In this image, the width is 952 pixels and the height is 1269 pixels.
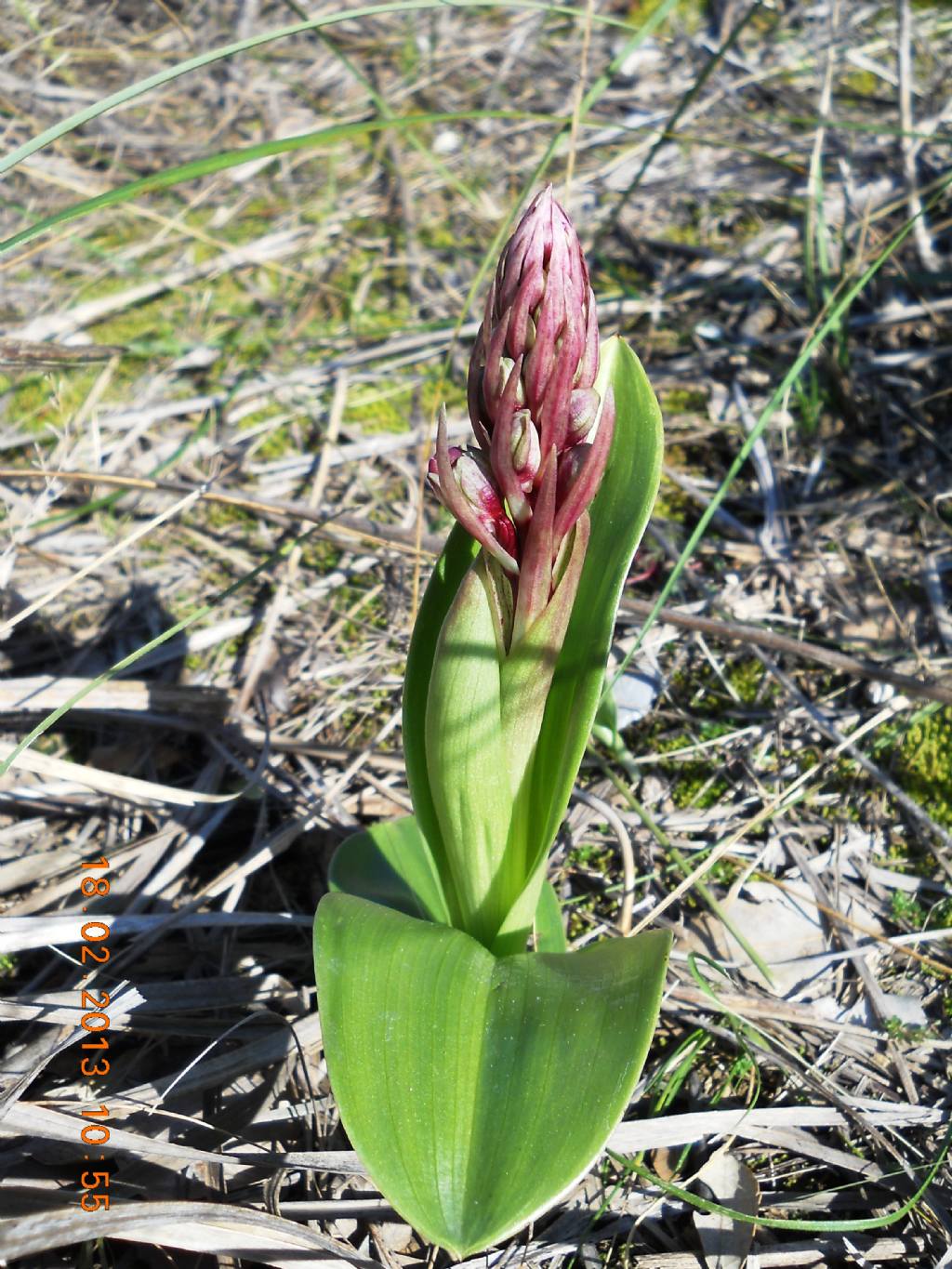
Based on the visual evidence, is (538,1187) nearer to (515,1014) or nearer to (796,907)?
(515,1014)

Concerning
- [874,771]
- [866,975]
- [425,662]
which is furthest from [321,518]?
[866,975]

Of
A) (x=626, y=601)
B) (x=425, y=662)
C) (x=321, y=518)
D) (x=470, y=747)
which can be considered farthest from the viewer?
(x=321, y=518)

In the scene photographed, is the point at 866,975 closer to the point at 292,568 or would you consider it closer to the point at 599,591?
the point at 599,591

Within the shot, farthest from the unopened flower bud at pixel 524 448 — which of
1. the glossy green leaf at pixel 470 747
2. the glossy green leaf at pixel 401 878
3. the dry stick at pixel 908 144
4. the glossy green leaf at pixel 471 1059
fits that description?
the dry stick at pixel 908 144

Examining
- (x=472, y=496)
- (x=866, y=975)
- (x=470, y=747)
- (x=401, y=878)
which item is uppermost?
(x=472, y=496)

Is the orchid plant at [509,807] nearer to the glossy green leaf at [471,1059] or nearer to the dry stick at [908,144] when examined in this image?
the glossy green leaf at [471,1059]

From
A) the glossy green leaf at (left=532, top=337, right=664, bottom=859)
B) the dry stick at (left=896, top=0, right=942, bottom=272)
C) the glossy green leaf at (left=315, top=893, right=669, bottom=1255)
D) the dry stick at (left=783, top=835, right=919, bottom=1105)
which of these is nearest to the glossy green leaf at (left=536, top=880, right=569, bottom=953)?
the glossy green leaf at (left=532, top=337, right=664, bottom=859)
